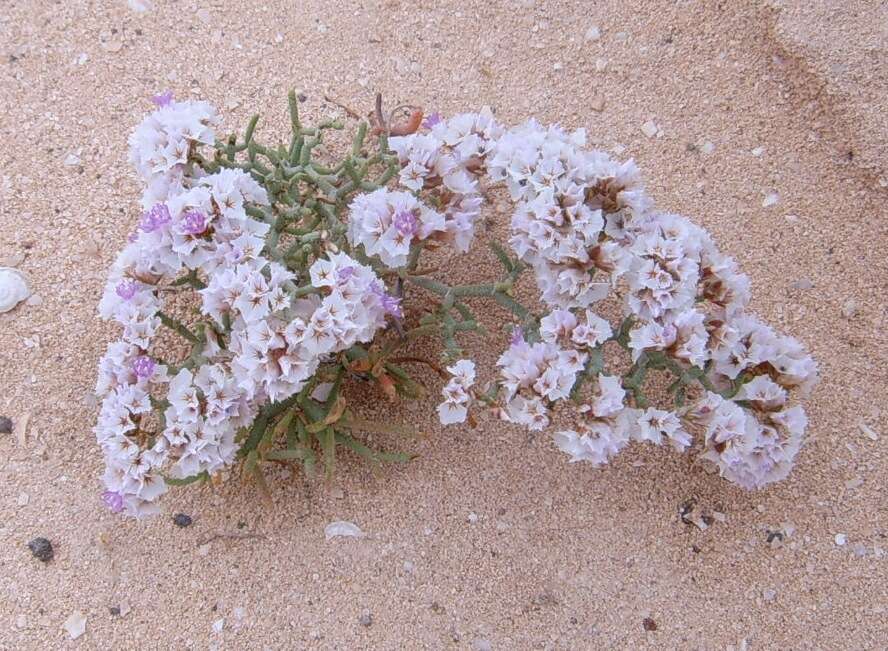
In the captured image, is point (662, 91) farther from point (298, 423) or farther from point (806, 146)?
point (298, 423)

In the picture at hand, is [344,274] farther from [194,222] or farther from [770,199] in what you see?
[770,199]

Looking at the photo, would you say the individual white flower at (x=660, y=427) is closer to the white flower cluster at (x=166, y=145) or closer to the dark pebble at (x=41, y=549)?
the white flower cluster at (x=166, y=145)

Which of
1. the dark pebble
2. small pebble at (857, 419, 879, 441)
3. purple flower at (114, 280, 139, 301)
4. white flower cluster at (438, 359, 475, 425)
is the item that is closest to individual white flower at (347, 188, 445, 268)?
white flower cluster at (438, 359, 475, 425)

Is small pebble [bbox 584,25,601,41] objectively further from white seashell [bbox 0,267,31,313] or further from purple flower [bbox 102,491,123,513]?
purple flower [bbox 102,491,123,513]

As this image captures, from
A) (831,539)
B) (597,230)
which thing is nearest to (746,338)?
(597,230)

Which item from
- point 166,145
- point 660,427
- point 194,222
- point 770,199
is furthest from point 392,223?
point 770,199
